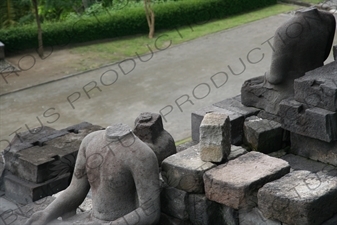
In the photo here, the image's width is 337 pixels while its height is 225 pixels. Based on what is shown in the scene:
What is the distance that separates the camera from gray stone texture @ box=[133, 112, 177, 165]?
6.83 m

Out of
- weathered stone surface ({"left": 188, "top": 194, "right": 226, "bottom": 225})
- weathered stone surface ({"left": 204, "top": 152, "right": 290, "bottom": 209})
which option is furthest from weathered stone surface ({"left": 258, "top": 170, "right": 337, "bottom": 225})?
weathered stone surface ({"left": 188, "top": 194, "right": 226, "bottom": 225})

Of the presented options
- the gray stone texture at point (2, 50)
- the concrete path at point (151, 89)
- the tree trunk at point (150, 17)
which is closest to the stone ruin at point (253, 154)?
the concrete path at point (151, 89)

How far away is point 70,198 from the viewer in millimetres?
6332

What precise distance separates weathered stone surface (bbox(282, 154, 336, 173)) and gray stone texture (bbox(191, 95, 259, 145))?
57 centimetres

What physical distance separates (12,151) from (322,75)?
3.23 m

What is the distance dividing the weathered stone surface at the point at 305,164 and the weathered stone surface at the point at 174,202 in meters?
1.39

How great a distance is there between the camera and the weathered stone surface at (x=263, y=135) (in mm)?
7555

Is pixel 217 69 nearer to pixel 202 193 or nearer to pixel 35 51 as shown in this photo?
pixel 35 51

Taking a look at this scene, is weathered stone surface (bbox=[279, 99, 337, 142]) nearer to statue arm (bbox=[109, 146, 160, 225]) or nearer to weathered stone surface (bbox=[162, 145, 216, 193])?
weathered stone surface (bbox=[162, 145, 216, 193])

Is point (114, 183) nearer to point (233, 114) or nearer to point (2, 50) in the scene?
point (233, 114)

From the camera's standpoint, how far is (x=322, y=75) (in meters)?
7.13

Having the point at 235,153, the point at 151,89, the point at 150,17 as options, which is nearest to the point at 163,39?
the point at 150,17

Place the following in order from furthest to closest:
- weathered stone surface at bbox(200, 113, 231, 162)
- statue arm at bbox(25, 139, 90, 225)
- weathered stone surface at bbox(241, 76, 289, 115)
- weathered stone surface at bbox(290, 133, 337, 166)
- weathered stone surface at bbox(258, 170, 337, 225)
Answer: weathered stone surface at bbox(241, 76, 289, 115)
weathered stone surface at bbox(290, 133, 337, 166)
weathered stone surface at bbox(200, 113, 231, 162)
statue arm at bbox(25, 139, 90, 225)
weathered stone surface at bbox(258, 170, 337, 225)

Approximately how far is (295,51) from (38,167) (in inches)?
114
